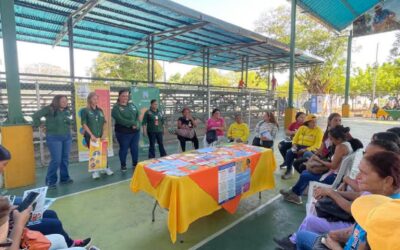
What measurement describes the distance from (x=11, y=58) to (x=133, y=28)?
3635mm

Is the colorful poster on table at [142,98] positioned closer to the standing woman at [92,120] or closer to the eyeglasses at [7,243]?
the standing woman at [92,120]

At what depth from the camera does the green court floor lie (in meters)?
2.62

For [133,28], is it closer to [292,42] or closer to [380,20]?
[292,42]

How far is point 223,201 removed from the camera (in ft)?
9.34

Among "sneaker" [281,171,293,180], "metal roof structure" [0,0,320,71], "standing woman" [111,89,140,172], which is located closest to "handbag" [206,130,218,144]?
→ "standing woman" [111,89,140,172]

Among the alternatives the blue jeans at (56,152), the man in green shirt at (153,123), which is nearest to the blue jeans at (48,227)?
the blue jeans at (56,152)

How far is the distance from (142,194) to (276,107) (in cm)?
1086

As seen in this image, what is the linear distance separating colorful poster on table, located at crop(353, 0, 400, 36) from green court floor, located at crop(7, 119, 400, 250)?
13.6 metres

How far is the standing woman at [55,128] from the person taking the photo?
4.09 metres

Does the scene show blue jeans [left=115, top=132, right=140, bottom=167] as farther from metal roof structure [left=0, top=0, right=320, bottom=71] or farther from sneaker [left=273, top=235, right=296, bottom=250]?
sneaker [left=273, top=235, right=296, bottom=250]

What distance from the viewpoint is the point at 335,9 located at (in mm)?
10336

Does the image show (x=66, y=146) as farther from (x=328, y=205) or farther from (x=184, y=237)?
(x=328, y=205)

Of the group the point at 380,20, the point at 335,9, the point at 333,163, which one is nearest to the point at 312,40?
the point at 380,20

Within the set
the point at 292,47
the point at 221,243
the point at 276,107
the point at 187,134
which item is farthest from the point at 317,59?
the point at 221,243
